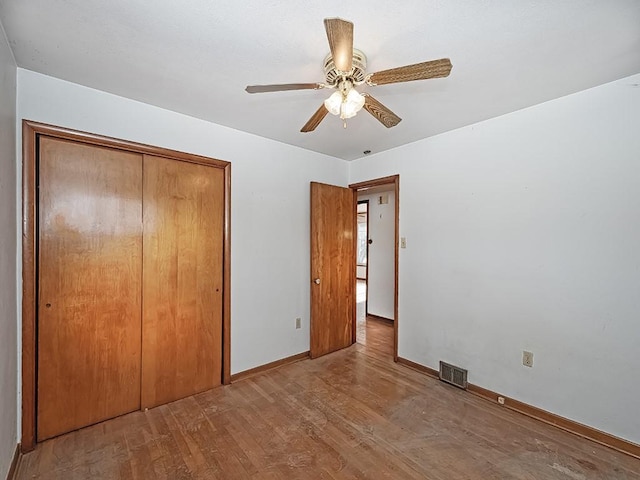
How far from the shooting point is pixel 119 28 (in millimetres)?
1474

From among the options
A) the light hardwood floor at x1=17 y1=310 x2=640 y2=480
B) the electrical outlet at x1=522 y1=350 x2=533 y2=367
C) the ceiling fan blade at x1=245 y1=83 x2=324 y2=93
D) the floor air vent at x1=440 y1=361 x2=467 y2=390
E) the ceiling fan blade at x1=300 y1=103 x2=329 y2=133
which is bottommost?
the light hardwood floor at x1=17 y1=310 x2=640 y2=480

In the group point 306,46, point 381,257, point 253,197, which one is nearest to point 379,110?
point 306,46

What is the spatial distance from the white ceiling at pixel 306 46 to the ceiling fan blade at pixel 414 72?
9.8 inches

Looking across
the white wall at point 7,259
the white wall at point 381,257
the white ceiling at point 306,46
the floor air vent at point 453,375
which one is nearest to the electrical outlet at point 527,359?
the floor air vent at point 453,375

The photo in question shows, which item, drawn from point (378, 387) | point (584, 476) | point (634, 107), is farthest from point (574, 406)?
point (634, 107)

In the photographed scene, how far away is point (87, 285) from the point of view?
2.08 meters

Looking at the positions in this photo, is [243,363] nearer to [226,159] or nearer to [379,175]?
[226,159]

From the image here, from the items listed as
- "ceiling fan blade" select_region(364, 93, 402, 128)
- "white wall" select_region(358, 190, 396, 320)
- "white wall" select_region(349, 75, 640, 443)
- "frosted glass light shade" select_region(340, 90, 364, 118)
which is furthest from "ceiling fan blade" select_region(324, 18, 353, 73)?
"white wall" select_region(358, 190, 396, 320)

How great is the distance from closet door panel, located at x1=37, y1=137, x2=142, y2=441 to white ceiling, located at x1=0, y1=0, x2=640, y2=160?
615 millimetres

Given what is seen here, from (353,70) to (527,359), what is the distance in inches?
99.5

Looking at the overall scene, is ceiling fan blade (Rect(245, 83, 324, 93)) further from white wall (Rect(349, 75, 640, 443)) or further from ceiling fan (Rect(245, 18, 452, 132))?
white wall (Rect(349, 75, 640, 443))

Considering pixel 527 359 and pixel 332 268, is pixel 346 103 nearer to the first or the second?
pixel 332 268

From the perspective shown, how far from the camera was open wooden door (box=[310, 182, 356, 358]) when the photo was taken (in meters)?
3.33

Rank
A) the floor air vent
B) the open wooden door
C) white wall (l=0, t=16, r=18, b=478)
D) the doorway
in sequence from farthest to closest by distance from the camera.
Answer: the doorway
the open wooden door
the floor air vent
white wall (l=0, t=16, r=18, b=478)
